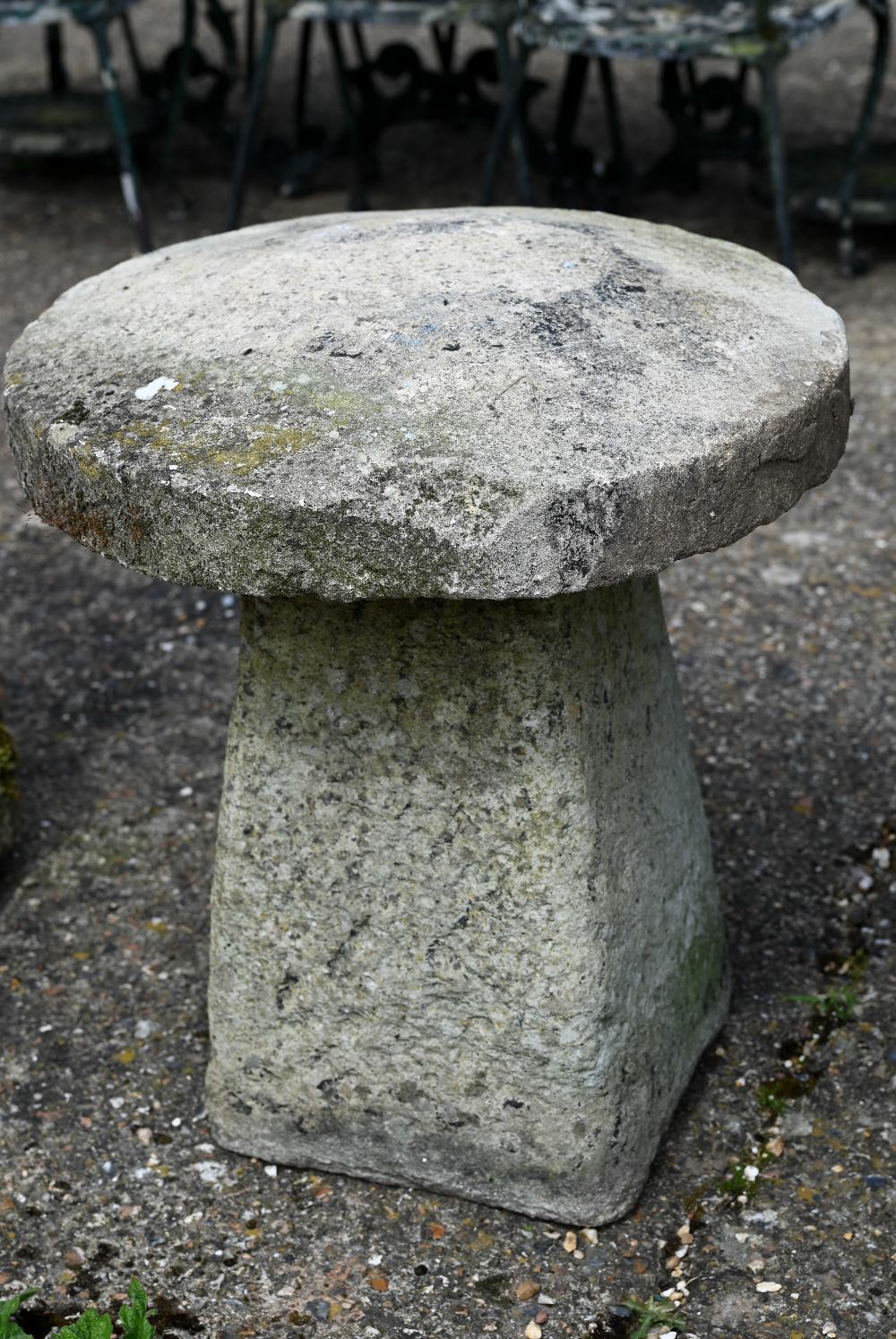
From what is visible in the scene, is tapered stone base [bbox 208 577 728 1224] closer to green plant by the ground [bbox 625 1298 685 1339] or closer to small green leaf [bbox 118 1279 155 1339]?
green plant by the ground [bbox 625 1298 685 1339]

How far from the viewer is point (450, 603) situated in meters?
1.78

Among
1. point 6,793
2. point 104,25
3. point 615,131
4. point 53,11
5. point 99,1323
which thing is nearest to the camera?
point 99,1323

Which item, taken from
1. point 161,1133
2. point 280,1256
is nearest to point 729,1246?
point 280,1256

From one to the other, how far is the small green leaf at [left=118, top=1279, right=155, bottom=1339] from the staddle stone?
1.06 feet

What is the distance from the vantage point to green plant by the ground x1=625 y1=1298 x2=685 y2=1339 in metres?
1.83

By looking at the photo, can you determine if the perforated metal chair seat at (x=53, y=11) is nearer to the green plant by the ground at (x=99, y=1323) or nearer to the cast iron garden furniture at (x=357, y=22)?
the cast iron garden furniture at (x=357, y=22)

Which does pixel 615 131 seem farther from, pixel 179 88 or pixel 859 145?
pixel 179 88

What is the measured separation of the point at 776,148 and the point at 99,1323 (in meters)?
3.50

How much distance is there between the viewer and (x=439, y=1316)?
187cm

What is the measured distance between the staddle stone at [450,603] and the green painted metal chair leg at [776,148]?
7.41ft

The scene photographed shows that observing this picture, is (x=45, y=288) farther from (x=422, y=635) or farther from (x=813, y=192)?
(x=422, y=635)

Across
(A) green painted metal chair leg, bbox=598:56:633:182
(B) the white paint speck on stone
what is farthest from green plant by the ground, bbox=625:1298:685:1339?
(A) green painted metal chair leg, bbox=598:56:633:182

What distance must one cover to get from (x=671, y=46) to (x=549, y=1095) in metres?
2.95

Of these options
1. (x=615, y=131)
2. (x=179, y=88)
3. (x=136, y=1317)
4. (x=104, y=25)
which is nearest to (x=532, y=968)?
(x=136, y=1317)
